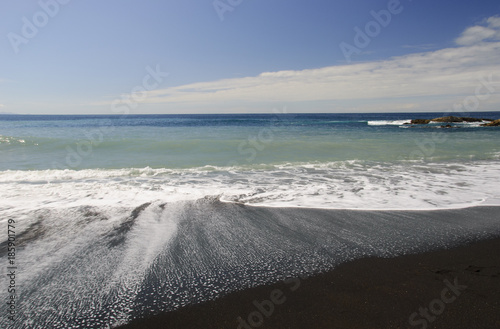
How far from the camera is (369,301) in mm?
2811

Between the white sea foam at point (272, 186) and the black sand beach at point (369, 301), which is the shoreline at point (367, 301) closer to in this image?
the black sand beach at point (369, 301)

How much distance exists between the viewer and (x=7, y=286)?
3.21 metres

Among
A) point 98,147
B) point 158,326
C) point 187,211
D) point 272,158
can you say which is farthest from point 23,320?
point 98,147

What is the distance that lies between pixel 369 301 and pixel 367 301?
0.07 ft

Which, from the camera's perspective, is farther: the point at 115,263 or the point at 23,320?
the point at 115,263

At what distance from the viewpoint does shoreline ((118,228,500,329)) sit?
255 centimetres

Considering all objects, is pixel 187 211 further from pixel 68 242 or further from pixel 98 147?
pixel 98 147

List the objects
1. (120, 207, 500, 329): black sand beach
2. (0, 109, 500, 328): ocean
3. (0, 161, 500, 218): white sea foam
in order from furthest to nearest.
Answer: (0, 161, 500, 218): white sea foam < (0, 109, 500, 328): ocean < (120, 207, 500, 329): black sand beach

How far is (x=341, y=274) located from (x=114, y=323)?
2543 millimetres

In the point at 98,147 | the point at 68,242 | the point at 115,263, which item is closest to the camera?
the point at 115,263

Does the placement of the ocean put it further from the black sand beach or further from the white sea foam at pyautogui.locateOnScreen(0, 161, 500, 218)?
the black sand beach

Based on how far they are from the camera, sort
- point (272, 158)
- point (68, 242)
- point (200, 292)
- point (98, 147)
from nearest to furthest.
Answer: point (200, 292), point (68, 242), point (272, 158), point (98, 147)

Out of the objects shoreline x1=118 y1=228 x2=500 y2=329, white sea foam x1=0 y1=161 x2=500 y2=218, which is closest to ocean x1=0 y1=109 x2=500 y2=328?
white sea foam x1=0 y1=161 x2=500 y2=218

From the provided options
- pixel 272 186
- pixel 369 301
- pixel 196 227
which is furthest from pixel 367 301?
pixel 272 186
